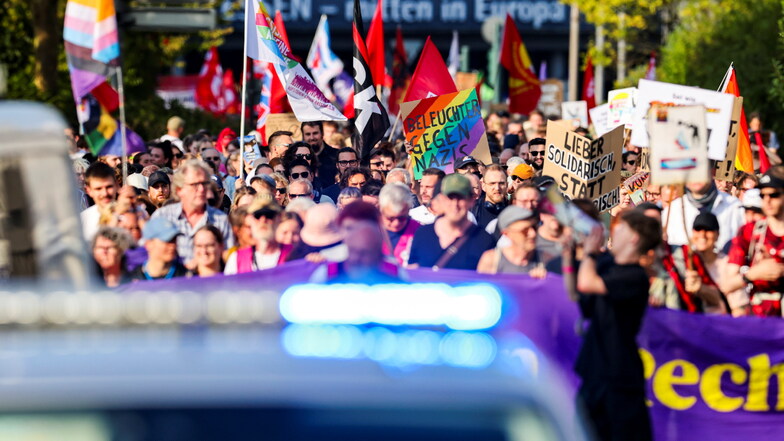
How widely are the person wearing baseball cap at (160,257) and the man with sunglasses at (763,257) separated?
2811 mm

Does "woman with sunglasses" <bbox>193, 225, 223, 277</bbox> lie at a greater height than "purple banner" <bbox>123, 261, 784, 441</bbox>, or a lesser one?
greater

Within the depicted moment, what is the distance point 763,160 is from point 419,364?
14.3 meters

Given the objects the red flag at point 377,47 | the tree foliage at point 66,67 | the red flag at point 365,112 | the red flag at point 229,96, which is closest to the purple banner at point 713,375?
the red flag at point 365,112

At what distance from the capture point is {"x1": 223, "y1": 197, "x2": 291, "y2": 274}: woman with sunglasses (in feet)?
24.7

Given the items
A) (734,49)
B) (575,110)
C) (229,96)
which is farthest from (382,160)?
(229,96)

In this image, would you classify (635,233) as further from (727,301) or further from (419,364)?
(419,364)

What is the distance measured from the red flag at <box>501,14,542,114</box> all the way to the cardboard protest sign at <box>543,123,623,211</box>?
32.8 ft

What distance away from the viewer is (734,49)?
81.9 feet

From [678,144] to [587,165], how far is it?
2.95 metres

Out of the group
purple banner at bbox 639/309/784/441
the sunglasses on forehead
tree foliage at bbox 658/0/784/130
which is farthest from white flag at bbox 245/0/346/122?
tree foliage at bbox 658/0/784/130

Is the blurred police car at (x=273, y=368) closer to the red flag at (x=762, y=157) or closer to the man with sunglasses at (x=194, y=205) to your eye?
the man with sunglasses at (x=194, y=205)

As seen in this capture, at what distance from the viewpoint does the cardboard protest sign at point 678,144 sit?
761 cm

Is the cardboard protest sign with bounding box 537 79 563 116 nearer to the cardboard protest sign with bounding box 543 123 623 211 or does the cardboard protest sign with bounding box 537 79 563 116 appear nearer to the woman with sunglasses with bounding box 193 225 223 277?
the cardboard protest sign with bounding box 543 123 623 211

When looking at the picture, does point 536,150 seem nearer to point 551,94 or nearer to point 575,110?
point 575,110
